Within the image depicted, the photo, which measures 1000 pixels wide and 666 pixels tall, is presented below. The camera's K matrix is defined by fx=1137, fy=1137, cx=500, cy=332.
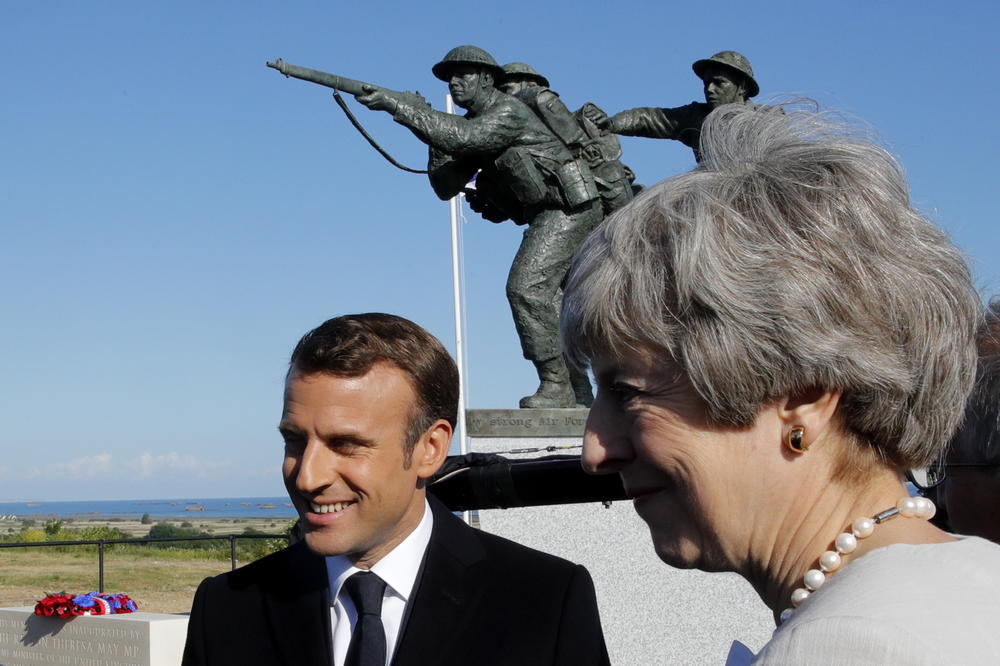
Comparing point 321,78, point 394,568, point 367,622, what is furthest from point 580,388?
point 367,622

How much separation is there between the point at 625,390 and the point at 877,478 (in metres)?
0.32

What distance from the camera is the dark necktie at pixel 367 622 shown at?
7.92 ft

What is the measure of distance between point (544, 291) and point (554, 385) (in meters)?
0.61

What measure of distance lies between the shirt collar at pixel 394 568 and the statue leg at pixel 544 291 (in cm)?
450

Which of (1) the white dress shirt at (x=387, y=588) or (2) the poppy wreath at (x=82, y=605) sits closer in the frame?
(1) the white dress shirt at (x=387, y=588)

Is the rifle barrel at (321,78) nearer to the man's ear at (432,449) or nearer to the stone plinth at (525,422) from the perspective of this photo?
the stone plinth at (525,422)

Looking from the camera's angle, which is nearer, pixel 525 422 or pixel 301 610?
pixel 301 610

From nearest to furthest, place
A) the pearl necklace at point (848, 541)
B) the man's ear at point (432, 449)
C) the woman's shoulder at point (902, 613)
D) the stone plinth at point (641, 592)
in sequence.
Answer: the woman's shoulder at point (902, 613) → the pearl necklace at point (848, 541) → the man's ear at point (432, 449) → the stone plinth at point (641, 592)

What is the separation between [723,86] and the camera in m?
7.06

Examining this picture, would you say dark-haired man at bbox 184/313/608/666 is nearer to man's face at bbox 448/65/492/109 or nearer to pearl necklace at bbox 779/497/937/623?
pearl necklace at bbox 779/497/937/623

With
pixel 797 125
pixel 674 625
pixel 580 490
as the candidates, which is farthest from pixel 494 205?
pixel 797 125

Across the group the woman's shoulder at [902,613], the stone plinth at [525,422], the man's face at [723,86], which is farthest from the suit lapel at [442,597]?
the man's face at [723,86]

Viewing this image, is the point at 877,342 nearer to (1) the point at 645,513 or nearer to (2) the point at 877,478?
(2) the point at 877,478

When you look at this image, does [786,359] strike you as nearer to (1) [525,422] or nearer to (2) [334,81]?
(1) [525,422]
